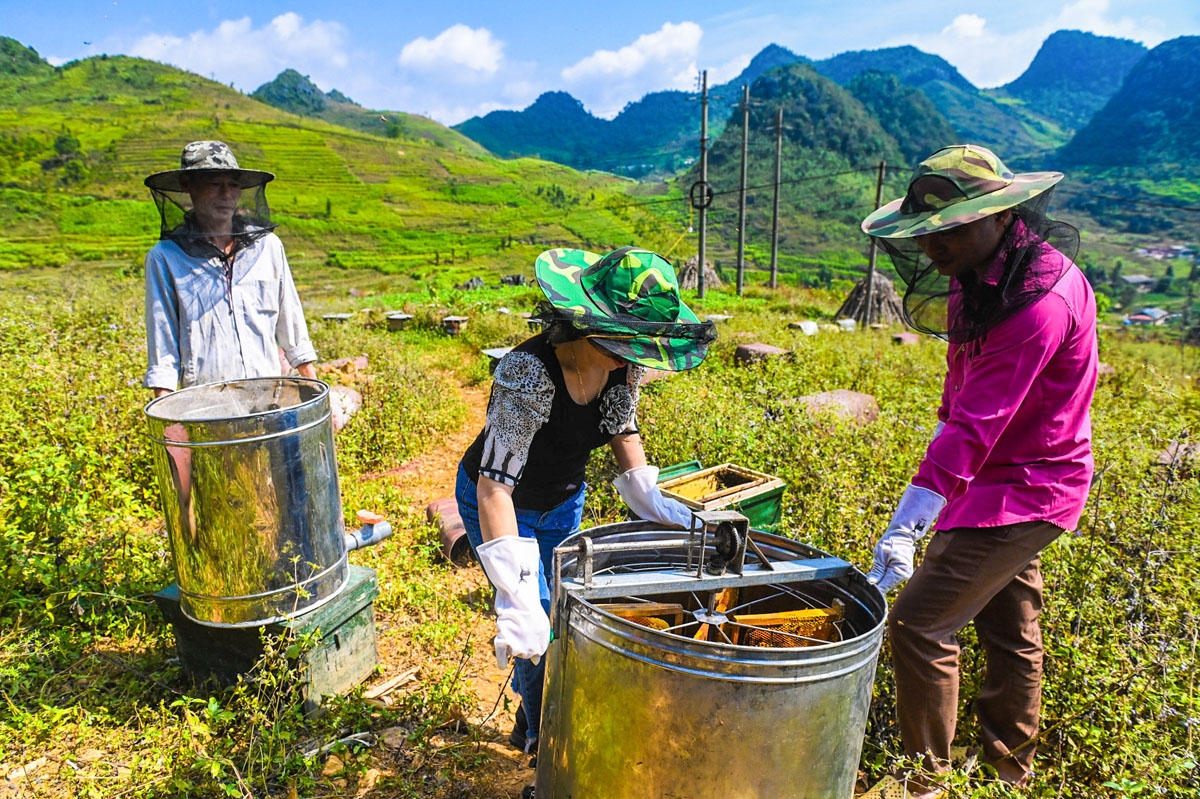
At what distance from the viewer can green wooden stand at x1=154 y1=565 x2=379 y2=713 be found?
244 cm

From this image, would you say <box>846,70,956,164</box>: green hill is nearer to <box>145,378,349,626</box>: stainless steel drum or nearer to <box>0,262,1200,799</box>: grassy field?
<box>0,262,1200,799</box>: grassy field

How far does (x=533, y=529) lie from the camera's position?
2.15 meters

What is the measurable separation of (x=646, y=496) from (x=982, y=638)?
1256 mm

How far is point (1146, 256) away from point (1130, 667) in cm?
6276

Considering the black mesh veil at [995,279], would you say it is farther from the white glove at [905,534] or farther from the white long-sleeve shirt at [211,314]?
the white long-sleeve shirt at [211,314]

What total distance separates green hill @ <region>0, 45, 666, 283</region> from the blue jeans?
91.0ft

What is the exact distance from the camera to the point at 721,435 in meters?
4.50

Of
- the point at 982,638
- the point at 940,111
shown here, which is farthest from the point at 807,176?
the point at 940,111

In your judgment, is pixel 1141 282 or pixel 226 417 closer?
pixel 226 417

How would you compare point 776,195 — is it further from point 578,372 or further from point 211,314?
point 578,372

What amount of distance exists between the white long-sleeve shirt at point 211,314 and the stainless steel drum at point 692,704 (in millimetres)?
2049

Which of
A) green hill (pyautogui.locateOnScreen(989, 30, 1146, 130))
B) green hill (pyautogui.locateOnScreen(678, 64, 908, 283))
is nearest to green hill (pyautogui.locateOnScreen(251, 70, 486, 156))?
green hill (pyautogui.locateOnScreen(678, 64, 908, 283))

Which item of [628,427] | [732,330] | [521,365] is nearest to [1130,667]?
[628,427]

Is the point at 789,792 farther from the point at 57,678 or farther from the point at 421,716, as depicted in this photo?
the point at 57,678
